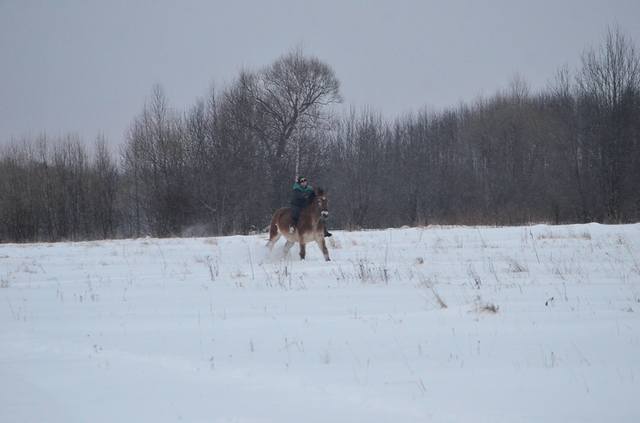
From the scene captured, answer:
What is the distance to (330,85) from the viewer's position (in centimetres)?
4191

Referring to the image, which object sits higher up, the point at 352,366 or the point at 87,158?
the point at 87,158

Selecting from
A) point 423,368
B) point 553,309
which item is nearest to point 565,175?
point 553,309

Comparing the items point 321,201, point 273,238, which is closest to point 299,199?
point 321,201

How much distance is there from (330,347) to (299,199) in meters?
9.41

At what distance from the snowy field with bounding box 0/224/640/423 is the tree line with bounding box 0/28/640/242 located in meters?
25.5

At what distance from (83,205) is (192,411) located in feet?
147

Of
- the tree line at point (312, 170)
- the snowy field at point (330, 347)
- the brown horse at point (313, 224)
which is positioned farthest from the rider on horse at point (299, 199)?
the tree line at point (312, 170)

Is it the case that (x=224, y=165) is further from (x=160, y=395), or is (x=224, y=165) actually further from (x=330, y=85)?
(x=160, y=395)

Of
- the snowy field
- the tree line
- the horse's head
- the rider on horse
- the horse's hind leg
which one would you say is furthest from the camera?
the tree line

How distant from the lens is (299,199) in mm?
14609

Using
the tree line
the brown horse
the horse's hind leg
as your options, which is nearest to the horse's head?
the brown horse

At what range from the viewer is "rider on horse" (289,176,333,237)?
14.4m

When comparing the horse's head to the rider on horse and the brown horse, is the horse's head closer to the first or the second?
the brown horse

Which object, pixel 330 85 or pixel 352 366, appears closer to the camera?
pixel 352 366
